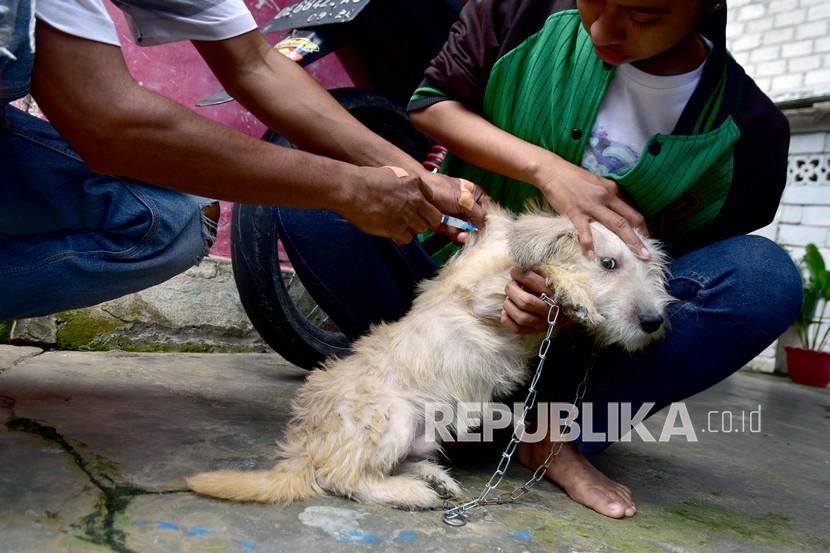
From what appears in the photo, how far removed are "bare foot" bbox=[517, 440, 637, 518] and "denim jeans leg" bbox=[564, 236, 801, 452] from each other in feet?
0.71

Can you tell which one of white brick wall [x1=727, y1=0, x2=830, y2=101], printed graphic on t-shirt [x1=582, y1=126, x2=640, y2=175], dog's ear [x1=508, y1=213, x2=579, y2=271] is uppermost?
white brick wall [x1=727, y1=0, x2=830, y2=101]

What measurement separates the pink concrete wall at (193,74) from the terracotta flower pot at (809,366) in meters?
4.69

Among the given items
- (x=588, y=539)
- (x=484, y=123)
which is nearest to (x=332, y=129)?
(x=484, y=123)

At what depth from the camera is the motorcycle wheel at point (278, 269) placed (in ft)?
8.47

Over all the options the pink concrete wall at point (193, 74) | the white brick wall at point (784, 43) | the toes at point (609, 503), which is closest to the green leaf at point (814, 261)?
the white brick wall at point (784, 43)

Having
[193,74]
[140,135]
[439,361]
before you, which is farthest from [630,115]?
[193,74]

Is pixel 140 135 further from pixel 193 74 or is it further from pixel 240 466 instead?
pixel 193 74

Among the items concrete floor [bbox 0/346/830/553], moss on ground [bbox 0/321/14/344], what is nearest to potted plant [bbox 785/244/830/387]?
concrete floor [bbox 0/346/830/553]

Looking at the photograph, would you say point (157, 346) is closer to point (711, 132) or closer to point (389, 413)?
point (389, 413)

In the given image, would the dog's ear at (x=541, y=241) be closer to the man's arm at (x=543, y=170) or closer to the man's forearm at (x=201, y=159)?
the man's arm at (x=543, y=170)

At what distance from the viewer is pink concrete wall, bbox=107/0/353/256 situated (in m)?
3.48

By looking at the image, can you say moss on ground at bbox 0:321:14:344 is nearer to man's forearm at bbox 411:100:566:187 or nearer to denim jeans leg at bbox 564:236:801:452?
man's forearm at bbox 411:100:566:187

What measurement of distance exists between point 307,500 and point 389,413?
292 millimetres

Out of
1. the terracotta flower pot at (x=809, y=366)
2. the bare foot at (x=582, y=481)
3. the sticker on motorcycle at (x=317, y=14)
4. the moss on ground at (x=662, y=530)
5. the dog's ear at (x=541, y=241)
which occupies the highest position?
the sticker on motorcycle at (x=317, y=14)
